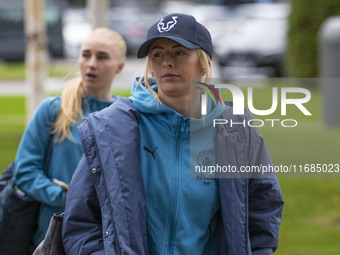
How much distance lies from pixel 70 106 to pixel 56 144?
249 millimetres

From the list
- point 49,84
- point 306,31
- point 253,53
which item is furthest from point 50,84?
point 306,31

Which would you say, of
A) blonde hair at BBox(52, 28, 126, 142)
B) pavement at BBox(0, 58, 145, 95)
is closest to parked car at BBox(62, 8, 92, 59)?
pavement at BBox(0, 58, 145, 95)

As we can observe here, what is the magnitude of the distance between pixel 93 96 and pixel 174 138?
1.46 m

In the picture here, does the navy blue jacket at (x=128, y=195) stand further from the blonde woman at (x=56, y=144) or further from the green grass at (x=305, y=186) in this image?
the blonde woman at (x=56, y=144)

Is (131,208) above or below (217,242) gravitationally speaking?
above

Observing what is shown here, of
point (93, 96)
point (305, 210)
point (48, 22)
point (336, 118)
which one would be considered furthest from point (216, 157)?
point (48, 22)

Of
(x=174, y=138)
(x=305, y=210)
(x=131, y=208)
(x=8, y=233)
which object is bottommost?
(x=305, y=210)

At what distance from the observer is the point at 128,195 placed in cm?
289

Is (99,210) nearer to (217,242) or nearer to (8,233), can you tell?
(217,242)

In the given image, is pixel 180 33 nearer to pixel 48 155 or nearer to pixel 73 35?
pixel 48 155

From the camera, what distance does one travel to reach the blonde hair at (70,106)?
4.15 m

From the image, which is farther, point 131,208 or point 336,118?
point 336,118

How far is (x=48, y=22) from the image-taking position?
29344 millimetres

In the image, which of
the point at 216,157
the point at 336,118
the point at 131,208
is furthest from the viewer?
the point at 336,118
